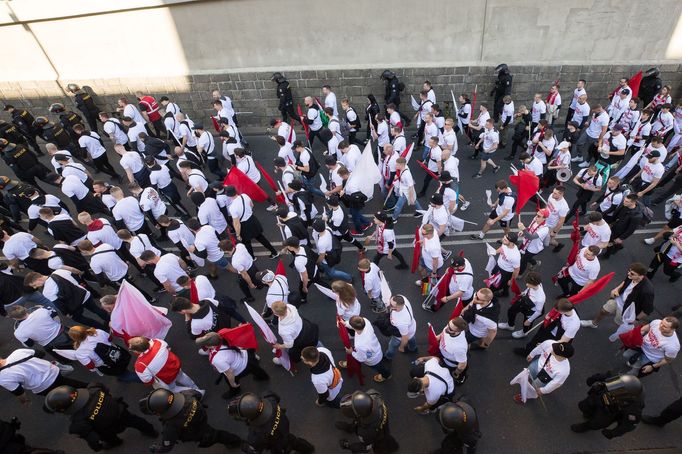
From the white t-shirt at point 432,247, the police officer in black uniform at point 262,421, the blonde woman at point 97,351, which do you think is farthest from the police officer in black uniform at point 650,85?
the blonde woman at point 97,351

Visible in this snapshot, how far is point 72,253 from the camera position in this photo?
766cm

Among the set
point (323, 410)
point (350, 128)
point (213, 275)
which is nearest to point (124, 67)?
point (350, 128)

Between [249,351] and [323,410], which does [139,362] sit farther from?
[323,410]

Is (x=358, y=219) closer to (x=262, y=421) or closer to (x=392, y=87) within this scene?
(x=262, y=421)

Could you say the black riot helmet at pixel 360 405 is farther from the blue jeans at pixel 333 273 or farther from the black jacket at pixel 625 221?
the black jacket at pixel 625 221

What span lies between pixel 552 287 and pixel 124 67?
47.2 feet

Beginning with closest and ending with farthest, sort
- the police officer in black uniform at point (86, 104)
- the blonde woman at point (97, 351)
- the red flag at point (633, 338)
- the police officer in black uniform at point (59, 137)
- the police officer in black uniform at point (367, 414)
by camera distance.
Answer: the police officer in black uniform at point (367, 414) → the blonde woman at point (97, 351) → the red flag at point (633, 338) → the police officer in black uniform at point (59, 137) → the police officer in black uniform at point (86, 104)

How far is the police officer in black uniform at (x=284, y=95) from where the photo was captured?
12562 mm

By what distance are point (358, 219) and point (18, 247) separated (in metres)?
6.79

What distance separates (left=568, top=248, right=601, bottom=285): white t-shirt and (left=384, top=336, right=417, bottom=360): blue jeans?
300 centimetres

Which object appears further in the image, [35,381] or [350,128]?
[350,128]

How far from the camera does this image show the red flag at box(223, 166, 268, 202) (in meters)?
8.71

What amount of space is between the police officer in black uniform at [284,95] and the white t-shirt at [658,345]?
10.3m

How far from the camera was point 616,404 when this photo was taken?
4551mm
